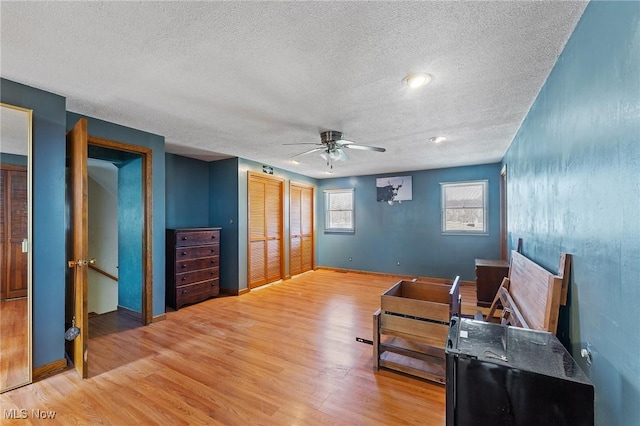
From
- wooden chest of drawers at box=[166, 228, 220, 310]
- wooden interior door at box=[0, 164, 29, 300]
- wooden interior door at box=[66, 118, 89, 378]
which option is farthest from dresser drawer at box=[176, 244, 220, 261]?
wooden interior door at box=[0, 164, 29, 300]

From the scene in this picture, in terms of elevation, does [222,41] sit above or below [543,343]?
above

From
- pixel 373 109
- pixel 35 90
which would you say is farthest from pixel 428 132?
pixel 35 90

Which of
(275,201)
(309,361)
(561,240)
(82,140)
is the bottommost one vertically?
(309,361)

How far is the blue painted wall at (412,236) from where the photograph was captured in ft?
17.4

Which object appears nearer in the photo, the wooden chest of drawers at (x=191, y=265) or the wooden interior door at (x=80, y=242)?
the wooden interior door at (x=80, y=242)

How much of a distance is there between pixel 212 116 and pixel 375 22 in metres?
2.00

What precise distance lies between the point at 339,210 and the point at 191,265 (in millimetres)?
3888

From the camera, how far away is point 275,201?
5.71m

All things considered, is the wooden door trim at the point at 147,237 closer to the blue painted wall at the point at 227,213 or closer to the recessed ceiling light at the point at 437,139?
the blue painted wall at the point at 227,213

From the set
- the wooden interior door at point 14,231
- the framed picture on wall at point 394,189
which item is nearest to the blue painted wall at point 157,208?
the wooden interior door at point 14,231

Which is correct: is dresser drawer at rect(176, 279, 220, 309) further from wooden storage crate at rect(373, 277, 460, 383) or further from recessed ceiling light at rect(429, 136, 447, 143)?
recessed ceiling light at rect(429, 136, 447, 143)

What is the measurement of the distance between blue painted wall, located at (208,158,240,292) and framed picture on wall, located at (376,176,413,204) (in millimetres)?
3374

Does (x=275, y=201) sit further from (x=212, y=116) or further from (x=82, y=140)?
(x=82, y=140)

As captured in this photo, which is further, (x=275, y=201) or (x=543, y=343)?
(x=275, y=201)
